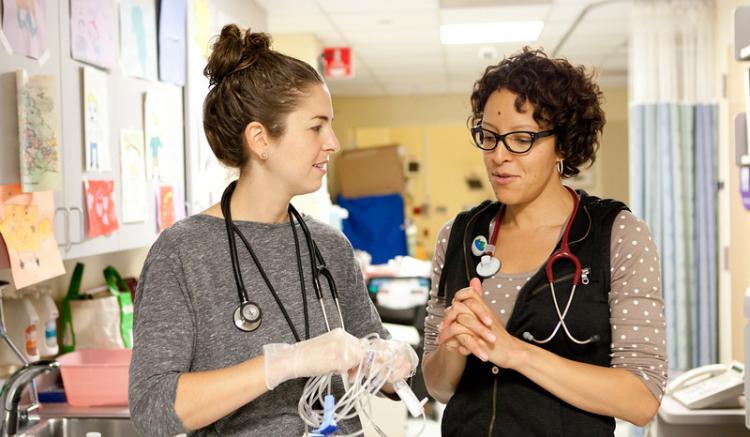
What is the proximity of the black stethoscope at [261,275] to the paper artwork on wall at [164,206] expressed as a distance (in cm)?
139

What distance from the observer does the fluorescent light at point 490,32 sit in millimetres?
5219

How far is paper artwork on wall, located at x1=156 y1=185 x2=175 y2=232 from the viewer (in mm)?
2773

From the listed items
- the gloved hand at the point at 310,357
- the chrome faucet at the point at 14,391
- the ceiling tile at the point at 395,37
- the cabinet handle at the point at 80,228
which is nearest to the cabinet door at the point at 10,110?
the cabinet handle at the point at 80,228

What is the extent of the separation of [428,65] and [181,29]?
4184mm

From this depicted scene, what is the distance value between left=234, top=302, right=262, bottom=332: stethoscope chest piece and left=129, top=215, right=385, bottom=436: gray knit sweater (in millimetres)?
11

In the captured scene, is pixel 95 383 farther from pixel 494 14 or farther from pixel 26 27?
pixel 494 14

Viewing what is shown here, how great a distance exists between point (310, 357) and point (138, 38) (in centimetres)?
174

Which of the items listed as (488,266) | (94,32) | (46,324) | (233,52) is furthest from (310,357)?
(46,324)

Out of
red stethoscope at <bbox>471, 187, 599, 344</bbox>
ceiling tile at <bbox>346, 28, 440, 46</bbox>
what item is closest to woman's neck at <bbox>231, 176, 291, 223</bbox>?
red stethoscope at <bbox>471, 187, 599, 344</bbox>

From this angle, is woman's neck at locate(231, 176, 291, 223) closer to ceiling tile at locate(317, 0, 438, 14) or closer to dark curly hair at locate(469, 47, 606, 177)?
dark curly hair at locate(469, 47, 606, 177)

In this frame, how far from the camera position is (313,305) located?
1.42 meters

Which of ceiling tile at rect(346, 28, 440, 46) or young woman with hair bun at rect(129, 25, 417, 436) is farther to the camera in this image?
ceiling tile at rect(346, 28, 440, 46)

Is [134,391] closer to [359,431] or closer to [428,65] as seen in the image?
[359,431]

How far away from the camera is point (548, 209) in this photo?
5.05ft
